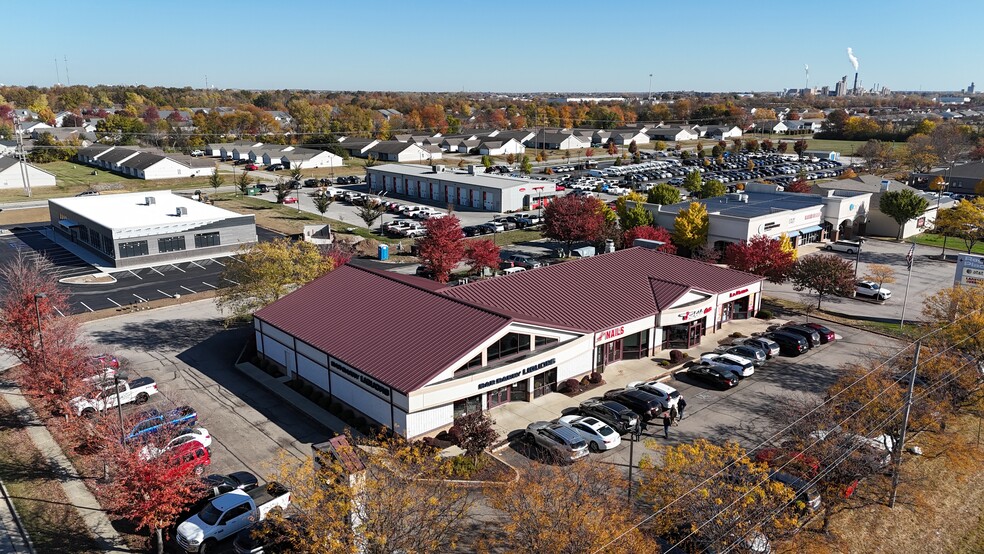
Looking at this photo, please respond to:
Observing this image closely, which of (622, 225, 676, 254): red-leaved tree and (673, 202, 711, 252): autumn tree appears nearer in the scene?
(622, 225, 676, 254): red-leaved tree

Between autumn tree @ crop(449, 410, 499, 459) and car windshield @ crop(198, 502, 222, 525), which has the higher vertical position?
autumn tree @ crop(449, 410, 499, 459)

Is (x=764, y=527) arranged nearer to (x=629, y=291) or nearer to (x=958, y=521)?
(x=958, y=521)

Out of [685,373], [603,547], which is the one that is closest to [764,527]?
[603,547]

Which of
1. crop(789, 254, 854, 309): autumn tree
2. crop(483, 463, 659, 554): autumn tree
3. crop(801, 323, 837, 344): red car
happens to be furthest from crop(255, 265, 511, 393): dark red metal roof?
crop(789, 254, 854, 309): autumn tree

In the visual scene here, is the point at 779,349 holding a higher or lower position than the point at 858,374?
lower

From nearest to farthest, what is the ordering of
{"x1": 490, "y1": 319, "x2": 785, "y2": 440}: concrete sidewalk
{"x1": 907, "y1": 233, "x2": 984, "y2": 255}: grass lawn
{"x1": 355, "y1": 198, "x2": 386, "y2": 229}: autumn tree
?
{"x1": 490, "y1": 319, "x2": 785, "y2": 440}: concrete sidewalk, {"x1": 907, "y1": 233, "x2": 984, "y2": 255}: grass lawn, {"x1": 355, "y1": 198, "x2": 386, "y2": 229}: autumn tree

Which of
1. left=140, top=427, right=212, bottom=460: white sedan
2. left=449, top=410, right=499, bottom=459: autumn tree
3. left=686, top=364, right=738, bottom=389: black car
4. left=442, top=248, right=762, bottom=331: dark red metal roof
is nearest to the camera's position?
left=449, top=410, right=499, bottom=459: autumn tree

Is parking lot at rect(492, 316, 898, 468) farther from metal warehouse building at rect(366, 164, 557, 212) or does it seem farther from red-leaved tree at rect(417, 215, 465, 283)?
metal warehouse building at rect(366, 164, 557, 212)
